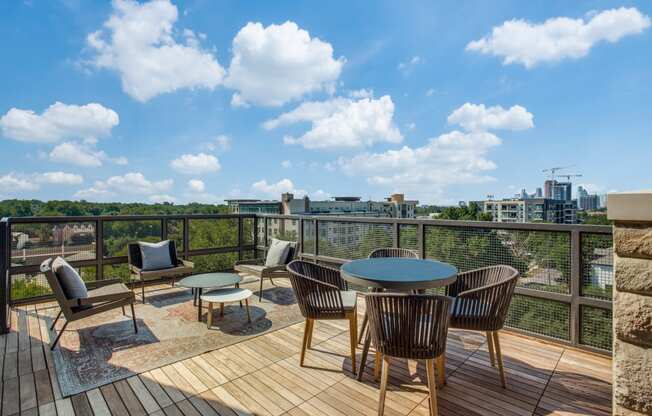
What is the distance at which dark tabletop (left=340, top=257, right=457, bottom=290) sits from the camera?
252cm

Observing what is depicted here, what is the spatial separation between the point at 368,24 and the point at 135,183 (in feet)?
51.0

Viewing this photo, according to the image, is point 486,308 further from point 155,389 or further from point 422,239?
point 155,389

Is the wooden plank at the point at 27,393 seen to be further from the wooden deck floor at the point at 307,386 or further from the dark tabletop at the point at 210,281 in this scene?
the dark tabletop at the point at 210,281

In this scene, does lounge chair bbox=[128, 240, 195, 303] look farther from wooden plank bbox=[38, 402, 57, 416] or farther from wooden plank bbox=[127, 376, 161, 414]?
wooden plank bbox=[38, 402, 57, 416]

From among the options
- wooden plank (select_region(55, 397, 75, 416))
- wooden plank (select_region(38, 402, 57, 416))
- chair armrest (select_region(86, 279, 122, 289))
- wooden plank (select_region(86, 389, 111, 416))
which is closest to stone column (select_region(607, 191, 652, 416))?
wooden plank (select_region(86, 389, 111, 416))

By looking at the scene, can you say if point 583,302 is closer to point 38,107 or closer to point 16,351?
point 16,351

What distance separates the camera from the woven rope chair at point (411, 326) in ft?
6.78

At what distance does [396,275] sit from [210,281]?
2734mm

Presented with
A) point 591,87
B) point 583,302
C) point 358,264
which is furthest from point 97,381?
point 591,87

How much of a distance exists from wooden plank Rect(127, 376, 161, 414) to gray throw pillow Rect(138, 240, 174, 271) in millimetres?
2859

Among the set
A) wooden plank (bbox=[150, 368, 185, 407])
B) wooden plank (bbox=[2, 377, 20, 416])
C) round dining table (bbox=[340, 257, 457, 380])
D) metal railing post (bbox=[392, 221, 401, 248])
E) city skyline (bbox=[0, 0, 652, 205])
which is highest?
city skyline (bbox=[0, 0, 652, 205])

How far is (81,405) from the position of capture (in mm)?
2361

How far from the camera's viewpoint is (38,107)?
12.5 m

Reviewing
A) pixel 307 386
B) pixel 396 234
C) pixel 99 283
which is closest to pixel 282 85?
pixel 396 234
